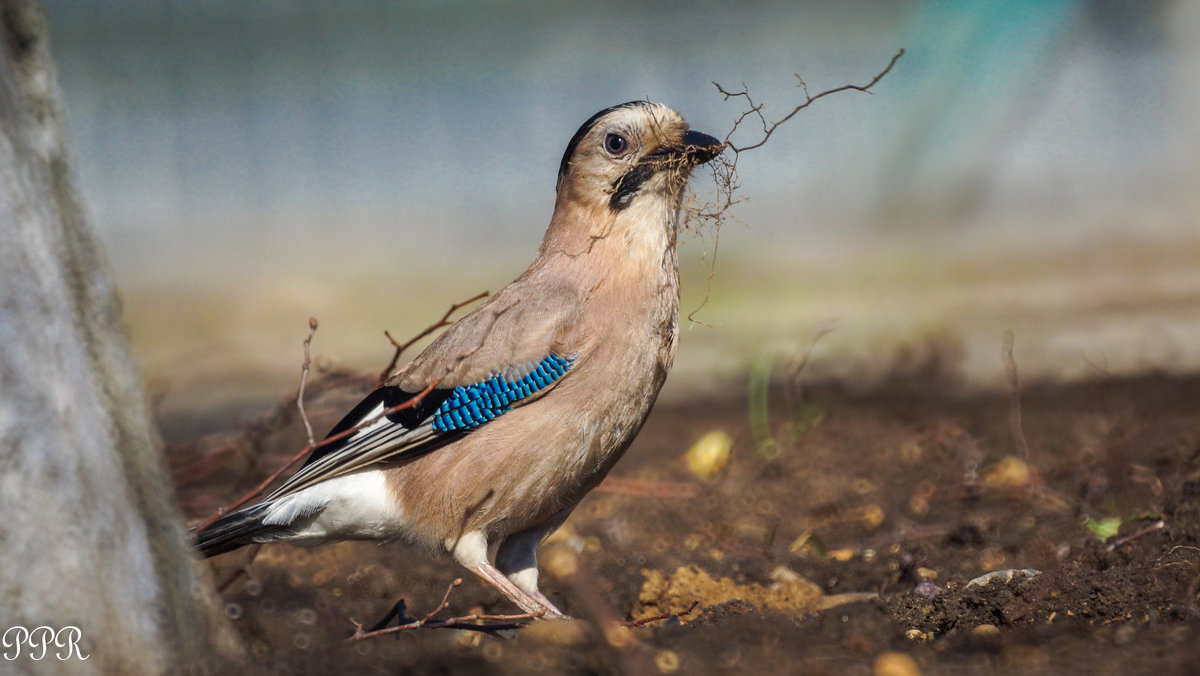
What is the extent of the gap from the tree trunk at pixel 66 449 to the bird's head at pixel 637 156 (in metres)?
1.85

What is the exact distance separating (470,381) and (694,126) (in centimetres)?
406

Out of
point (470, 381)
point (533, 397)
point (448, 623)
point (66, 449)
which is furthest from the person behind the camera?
point (470, 381)

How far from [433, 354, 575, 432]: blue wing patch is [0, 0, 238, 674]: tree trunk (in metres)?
1.19

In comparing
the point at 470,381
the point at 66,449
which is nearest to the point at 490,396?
the point at 470,381

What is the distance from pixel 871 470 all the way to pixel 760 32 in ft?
11.5

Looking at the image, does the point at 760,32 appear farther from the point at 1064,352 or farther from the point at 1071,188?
the point at 1064,352

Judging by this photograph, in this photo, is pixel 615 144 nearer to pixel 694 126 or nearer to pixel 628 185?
pixel 628 185

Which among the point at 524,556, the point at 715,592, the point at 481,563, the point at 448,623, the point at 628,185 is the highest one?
the point at 628,185

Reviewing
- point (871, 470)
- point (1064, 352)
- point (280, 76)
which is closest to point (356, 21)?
point (280, 76)

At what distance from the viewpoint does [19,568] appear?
2436 mm

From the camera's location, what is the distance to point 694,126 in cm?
744

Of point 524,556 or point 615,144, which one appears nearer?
point 615,144

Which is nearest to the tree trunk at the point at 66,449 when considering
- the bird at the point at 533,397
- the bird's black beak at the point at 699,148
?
the bird at the point at 533,397

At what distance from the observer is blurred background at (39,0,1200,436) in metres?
7.56
